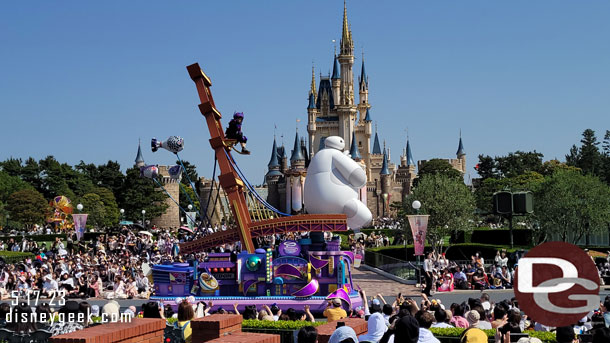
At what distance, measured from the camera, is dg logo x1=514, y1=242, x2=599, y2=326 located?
596 cm

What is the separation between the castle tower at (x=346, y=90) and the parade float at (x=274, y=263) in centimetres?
8890

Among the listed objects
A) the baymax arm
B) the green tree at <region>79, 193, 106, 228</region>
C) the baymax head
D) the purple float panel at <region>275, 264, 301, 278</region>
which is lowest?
the purple float panel at <region>275, 264, 301, 278</region>

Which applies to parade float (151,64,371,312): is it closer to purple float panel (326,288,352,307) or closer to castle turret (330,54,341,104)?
purple float panel (326,288,352,307)

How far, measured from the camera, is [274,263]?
61.6ft

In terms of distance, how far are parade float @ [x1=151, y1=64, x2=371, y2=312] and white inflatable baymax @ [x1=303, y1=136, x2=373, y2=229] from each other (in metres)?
0.03

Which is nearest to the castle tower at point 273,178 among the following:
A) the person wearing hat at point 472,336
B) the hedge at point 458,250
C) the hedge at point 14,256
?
the hedge at point 458,250

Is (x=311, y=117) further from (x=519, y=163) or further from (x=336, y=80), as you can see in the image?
(x=519, y=163)

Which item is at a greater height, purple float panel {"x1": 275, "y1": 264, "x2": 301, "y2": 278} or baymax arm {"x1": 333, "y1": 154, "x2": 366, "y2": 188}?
baymax arm {"x1": 333, "y1": 154, "x2": 366, "y2": 188}

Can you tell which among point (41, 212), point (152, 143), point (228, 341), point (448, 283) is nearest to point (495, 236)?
point (448, 283)

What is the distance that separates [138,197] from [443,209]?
1607 inches

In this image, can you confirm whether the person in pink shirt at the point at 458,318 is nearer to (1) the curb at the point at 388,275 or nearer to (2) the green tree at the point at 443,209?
(1) the curb at the point at 388,275

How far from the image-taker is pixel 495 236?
50.8 m

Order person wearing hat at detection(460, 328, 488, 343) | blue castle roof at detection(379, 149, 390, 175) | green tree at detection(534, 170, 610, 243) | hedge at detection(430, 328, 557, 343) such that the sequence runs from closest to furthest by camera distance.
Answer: person wearing hat at detection(460, 328, 488, 343) → hedge at detection(430, 328, 557, 343) → green tree at detection(534, 170, 610, 243) → blue castle roof at detection(379, 149, 390, 175)

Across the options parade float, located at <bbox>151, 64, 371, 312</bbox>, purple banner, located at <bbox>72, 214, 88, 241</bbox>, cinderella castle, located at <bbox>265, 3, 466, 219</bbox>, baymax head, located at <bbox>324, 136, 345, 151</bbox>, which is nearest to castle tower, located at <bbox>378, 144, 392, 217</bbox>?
cinderella castle, located at <bbox>265, 3, 466, 219</bbox>
